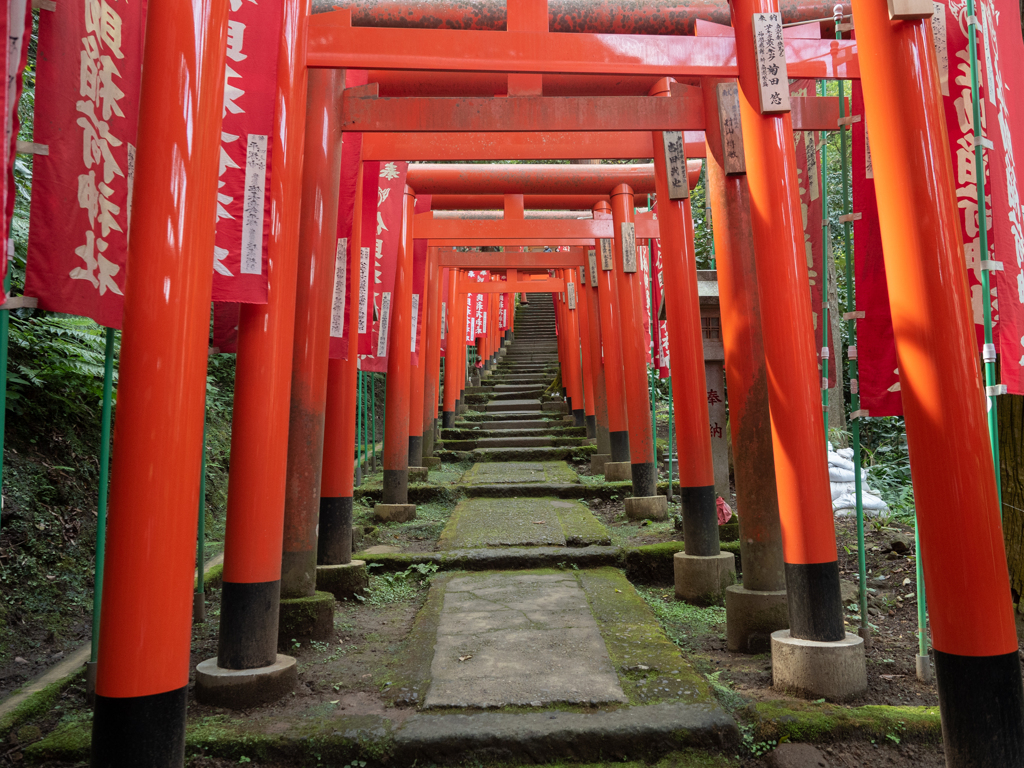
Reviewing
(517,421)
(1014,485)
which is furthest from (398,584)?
(517,421)

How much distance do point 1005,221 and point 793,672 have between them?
2.16 metres

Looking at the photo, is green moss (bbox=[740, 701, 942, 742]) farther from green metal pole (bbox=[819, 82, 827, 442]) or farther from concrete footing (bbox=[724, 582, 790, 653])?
green metal pole (bbox=[819, 82, 827, 442])

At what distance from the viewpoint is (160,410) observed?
2.12 meters

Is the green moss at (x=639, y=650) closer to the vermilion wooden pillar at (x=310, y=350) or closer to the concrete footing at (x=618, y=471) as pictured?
the vermilion wooden pillar at (x=310, y=350)

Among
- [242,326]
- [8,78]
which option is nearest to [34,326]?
[242,326]

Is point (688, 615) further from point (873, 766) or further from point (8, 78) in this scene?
point (8, 78)

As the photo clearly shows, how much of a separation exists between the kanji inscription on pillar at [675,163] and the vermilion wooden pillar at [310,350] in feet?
9.01

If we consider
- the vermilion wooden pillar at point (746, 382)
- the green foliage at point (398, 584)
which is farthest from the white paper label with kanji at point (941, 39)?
the green foliage at point (398, 584)

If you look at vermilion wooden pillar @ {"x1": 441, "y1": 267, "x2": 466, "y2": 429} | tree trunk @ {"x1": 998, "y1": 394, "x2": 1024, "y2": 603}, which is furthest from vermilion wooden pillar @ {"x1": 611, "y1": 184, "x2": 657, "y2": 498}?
vermilion wooden pillar @ {"x1": 441, "y1": 267, "x2": 466, "y2": 429}

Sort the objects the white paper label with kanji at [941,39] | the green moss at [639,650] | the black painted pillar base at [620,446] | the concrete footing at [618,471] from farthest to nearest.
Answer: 1. the black painted pillar base at [620,446]
2. the concrete footing at [618,471]
3. the green moss at [639,650]
4. the white paper label with kanji at [941,39]

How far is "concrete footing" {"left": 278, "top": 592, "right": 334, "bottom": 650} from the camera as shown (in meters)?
4.00

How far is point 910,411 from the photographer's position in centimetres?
227

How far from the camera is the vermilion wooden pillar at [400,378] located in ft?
26.0

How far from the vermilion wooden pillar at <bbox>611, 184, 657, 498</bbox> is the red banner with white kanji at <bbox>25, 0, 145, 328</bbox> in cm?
608
